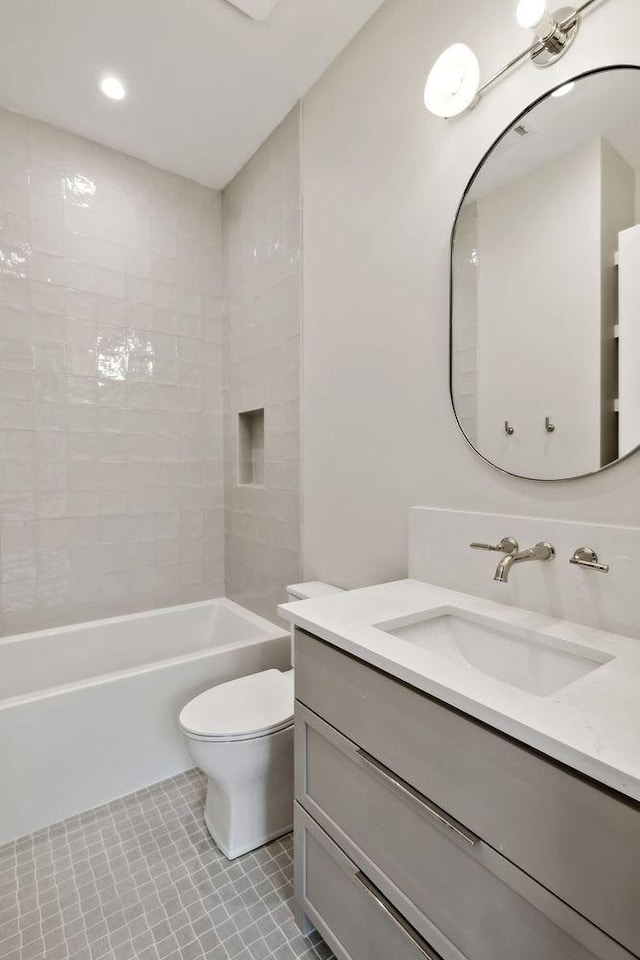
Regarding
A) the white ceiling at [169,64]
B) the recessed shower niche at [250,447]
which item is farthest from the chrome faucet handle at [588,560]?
the white ceiling at [169,64]

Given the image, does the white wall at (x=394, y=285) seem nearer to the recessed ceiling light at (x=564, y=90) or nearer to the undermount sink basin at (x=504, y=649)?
the recessed ceiling light at (x=564, y=90)

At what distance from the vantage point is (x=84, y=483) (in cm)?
229

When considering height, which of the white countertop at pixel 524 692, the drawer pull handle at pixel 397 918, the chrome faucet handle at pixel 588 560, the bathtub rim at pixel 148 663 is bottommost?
the drawer pull handle at pixel 397 918

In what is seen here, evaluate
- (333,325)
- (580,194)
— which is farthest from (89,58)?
(580,194)

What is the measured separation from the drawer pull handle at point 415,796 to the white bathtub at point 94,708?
1142 millimetres

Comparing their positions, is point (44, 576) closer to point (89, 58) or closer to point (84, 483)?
point (84, 483)

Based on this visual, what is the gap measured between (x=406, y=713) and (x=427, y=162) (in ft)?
5.14

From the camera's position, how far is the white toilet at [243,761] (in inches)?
55.1

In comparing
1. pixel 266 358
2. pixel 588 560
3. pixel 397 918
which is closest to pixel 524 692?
pixel 588 560

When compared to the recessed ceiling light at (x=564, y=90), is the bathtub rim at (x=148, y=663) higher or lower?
lower

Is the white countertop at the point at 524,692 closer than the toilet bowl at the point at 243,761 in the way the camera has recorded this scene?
Yes

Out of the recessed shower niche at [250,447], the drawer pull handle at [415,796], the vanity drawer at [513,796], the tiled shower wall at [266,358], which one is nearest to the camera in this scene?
the vanity drawer at [513,796]

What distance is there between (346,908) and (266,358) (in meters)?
2.06

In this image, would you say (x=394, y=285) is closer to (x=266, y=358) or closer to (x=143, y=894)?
Answer: (x=266, y=358)
